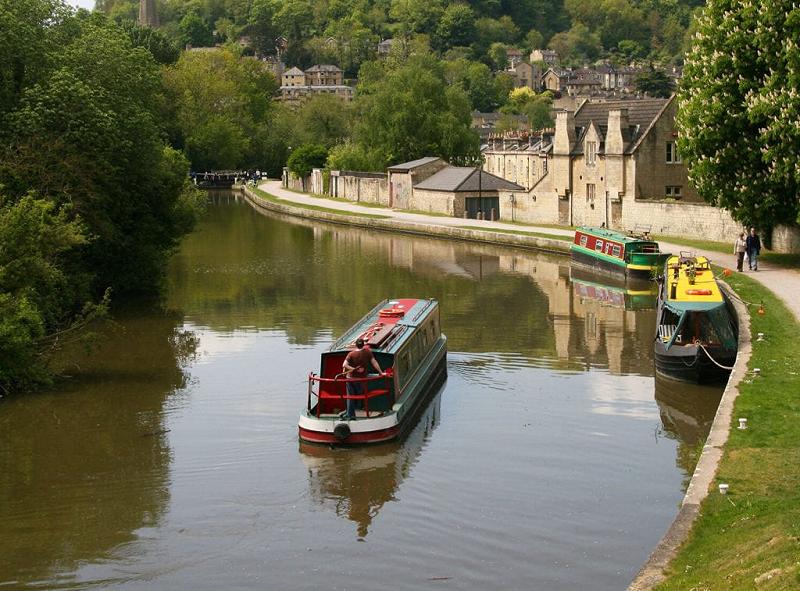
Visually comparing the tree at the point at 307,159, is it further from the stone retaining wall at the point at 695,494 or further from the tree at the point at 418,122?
the stone retaining wall at the point at 695,494

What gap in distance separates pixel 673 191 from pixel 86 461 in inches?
1285

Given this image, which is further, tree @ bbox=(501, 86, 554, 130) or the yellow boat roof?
tree @ bbox=(501, 86, 554, 130)

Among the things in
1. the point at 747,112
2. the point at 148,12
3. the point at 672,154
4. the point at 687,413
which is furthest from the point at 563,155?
the point at 148,12

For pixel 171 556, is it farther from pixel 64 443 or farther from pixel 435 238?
pixel 435 238

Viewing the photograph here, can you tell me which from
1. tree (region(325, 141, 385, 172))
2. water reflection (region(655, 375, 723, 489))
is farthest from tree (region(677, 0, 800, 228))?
tree (region(325, 141, 385, 172))

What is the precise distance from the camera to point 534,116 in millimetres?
128250

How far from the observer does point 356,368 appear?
1881cm

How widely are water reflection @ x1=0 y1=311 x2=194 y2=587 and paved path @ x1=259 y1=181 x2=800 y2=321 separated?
12599 millimetres

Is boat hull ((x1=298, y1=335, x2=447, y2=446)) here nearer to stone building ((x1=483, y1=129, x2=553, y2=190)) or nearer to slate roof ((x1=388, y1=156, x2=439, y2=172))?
slate roof ((x1=388, y1=156, x2=439, y2=172))

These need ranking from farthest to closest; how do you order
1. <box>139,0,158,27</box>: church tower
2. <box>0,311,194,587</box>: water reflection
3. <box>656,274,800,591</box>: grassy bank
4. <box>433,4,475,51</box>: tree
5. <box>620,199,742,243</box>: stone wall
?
<box>433,4,475,51</box>: tree → <box>139,0,158,27</box>: church tower → <box>620,199,742,243</box>: stone wall → <box>0,311,194,587</box>: water reflection → <box>656,274,800,591</box>: grassy bank

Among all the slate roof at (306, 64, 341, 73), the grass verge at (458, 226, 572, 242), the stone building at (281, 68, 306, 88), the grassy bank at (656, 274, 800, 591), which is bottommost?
the grass verge at (458, 226, 572, 242)

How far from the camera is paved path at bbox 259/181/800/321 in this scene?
96.1 ft

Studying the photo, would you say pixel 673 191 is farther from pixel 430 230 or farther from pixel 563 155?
pixel 430 230

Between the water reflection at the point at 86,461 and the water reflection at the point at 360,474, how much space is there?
6.58ft
